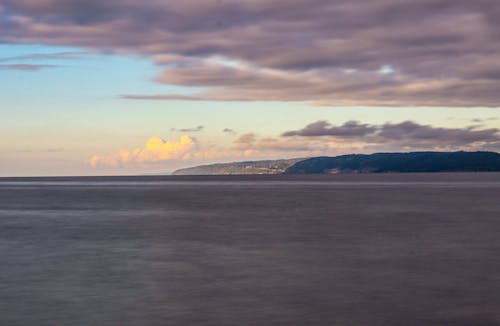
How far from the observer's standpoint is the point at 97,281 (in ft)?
58.7

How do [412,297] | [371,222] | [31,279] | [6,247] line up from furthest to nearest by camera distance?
[371,222]
[6,247]
[31,279]
[412,297]

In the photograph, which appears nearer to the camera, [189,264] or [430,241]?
[189,264]

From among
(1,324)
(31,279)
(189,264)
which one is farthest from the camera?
(189,264)

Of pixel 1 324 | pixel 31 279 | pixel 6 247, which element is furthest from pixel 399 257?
pixel 6 247

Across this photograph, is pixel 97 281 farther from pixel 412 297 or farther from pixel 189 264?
pixel 412 297

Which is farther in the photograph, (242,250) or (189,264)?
(242,250)

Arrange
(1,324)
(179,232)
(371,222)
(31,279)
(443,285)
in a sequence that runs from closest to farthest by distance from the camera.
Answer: (1,324), (443,285), (31,279), (179,232), (371,222)

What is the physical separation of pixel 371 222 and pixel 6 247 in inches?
840

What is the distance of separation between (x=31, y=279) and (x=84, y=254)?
17.8 feet

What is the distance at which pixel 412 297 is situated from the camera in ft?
49.9

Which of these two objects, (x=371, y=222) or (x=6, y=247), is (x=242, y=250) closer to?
(x=6, y=247)

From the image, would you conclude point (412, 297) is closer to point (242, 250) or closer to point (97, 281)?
point (97, 281)

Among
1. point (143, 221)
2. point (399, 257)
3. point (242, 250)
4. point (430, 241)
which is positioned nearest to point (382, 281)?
point (399, 257)

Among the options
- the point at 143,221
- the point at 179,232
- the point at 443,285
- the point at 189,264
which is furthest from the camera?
the point at 143,221
